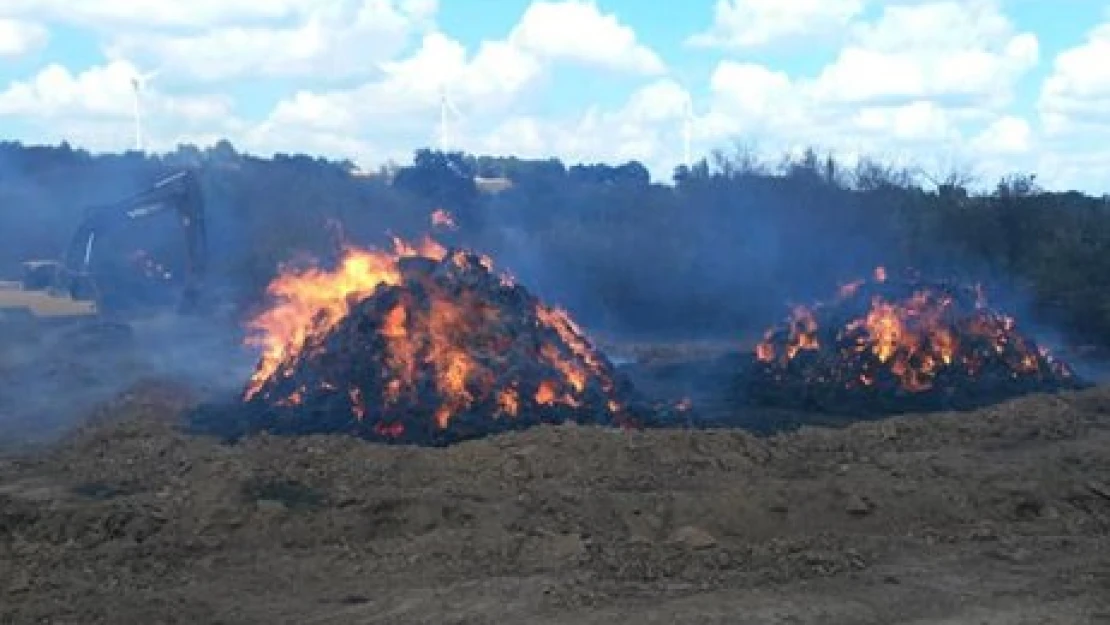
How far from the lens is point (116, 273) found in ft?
107

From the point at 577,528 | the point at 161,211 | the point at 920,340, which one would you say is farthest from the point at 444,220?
the point at 577,528

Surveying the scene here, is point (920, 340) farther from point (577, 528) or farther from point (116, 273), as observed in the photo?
point (116, 273)

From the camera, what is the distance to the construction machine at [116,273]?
26344mm

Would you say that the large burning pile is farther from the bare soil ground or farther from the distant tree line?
the distant tree line

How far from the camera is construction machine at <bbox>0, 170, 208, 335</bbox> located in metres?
26.3

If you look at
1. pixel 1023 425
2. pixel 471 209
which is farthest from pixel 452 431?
pixel 471 209

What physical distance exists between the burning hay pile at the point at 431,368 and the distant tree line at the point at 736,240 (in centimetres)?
1359

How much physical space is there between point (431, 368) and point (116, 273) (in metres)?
22.4

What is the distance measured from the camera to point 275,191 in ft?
142

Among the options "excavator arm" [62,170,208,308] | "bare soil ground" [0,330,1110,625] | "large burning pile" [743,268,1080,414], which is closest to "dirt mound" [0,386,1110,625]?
"bare soil ground" [0,330,1110,625]

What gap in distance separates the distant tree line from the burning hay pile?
13.6m

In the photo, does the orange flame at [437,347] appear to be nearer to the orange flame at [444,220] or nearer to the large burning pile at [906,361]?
the large burning pile at [906,361]

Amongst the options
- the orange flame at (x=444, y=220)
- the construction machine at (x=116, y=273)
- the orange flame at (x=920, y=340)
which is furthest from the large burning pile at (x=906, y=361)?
the orange flame at (x=444, y=220)

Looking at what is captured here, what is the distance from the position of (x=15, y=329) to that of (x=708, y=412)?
16.3 meters
